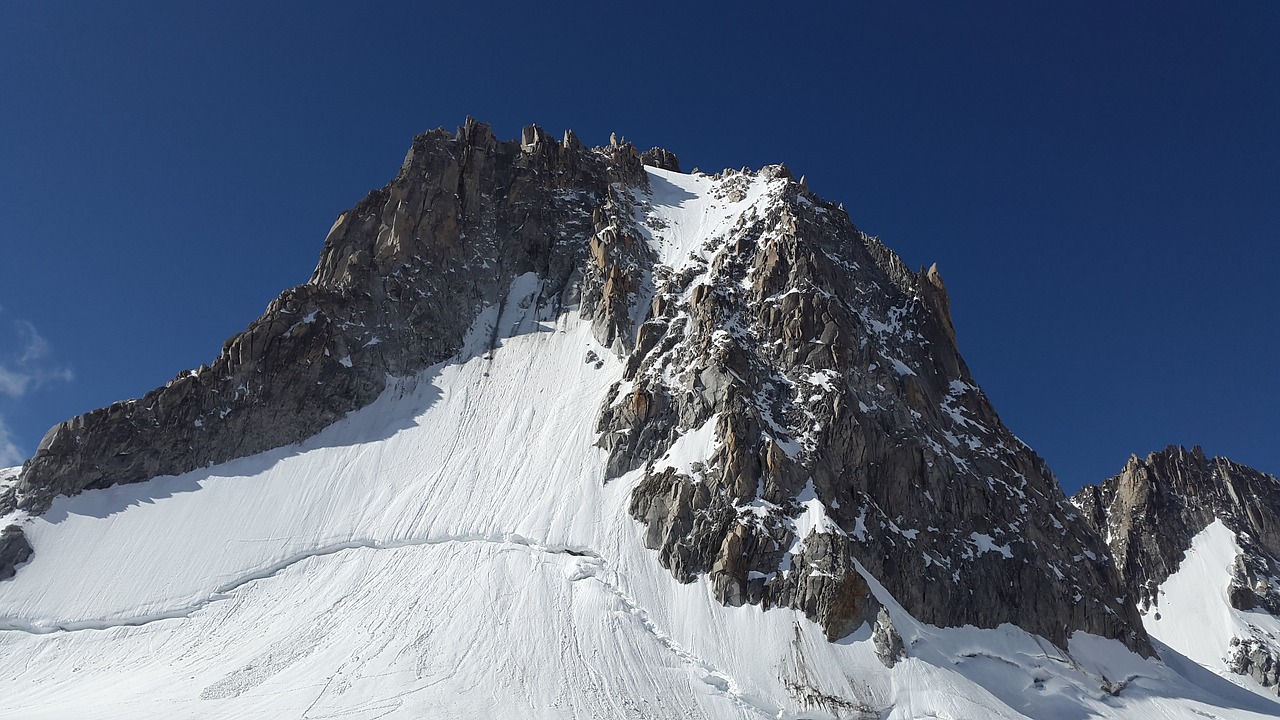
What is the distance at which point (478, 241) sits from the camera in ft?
304

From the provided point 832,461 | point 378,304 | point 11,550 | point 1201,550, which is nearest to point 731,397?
point 832,461

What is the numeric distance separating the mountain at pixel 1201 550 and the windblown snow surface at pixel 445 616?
47632 mm

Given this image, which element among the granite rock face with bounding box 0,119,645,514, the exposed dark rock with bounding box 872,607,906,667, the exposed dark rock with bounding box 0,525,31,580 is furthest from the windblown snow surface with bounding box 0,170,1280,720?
the granite rock face with bounding box 0,119,645,514

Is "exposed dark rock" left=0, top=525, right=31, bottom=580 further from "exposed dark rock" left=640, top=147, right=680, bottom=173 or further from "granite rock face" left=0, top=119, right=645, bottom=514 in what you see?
"exposed dark rock" left=640, top=147, right=680, bottom=173

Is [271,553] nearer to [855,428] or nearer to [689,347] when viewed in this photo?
[689,347]

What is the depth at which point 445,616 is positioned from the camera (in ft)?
178

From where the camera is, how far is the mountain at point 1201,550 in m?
109

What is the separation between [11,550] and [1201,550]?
147m

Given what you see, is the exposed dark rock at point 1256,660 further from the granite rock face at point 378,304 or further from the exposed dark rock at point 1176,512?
the granite rock face at point 378,304

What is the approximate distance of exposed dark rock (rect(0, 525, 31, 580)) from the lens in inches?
2451

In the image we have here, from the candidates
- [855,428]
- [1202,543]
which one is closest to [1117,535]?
[1202,543]

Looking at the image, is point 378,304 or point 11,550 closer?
point 11,550

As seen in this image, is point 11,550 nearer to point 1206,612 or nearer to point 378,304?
point 378,304

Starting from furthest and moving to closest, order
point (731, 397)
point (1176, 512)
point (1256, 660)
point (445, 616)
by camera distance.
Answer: point (1176, 512) → point (1256, 660) → point (731, 397) → point (445, 616)
